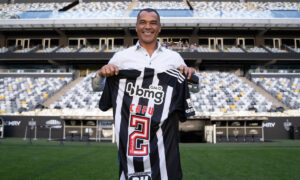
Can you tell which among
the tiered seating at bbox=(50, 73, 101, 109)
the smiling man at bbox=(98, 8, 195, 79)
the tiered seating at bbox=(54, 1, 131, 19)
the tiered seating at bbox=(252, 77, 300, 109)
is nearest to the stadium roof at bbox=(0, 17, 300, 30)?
the tiered seating at bbox=(54, 1, 131, 19)

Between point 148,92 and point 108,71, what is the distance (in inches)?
15.9

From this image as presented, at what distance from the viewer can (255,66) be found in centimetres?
2577

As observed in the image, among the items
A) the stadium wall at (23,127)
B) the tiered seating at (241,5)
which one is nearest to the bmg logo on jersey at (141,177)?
the stadium wall at (23,127)

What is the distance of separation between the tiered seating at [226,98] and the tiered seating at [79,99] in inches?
267

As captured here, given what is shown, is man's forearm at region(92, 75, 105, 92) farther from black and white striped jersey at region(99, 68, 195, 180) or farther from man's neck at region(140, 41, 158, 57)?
man's neck at region(140, 41, 158, 57)

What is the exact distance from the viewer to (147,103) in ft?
7.66

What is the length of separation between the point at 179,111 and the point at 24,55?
25.7 meters

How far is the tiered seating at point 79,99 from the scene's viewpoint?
57.5 feet

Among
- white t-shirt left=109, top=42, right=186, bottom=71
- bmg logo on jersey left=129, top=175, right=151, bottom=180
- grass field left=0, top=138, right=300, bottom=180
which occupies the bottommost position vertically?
grass field left=0, top=138, right=300, bottom=180

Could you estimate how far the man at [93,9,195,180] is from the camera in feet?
7.32

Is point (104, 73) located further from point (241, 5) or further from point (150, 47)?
point (241, 5)

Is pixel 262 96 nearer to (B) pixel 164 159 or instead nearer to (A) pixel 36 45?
(B) pixel 164 159

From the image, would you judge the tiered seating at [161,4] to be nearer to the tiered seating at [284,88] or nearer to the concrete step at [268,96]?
the tiered seating at [284,88]

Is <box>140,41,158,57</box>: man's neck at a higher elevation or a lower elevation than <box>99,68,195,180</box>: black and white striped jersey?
higher
